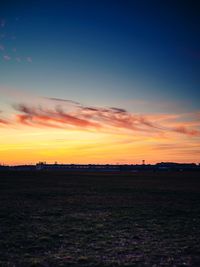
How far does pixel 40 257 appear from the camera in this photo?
10.8 meters

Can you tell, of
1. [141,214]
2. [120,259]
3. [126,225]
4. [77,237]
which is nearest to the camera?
[120,259]

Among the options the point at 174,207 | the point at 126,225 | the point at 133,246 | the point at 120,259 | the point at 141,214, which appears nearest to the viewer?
the point at 120,259

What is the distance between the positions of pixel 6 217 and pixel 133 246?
9.22 m

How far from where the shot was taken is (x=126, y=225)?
16.6 metres

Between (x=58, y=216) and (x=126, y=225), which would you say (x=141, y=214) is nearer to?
(x=126, y=225)

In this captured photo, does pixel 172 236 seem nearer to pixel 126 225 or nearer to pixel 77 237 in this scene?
pixel 126 225

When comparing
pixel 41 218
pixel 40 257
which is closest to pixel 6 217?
pixel 41 218

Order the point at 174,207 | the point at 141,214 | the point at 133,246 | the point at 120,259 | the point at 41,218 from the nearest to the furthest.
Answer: the point at 120,259 < the point at 133,246 < the point at 41,218 < the point at 141,214 < the point at 174,207

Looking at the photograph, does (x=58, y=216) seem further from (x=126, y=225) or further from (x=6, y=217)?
(x=126, y=225)

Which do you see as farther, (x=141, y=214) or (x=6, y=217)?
(x=141, y=214)

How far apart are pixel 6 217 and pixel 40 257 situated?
8564 mm

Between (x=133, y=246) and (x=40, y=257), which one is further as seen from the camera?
(x=133, y=246)

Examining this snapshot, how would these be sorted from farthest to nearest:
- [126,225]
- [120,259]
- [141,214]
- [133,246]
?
[141,214] < [126,225] < [133,246] < [120,259]

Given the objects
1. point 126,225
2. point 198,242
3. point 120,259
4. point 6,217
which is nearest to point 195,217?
point 126,225
